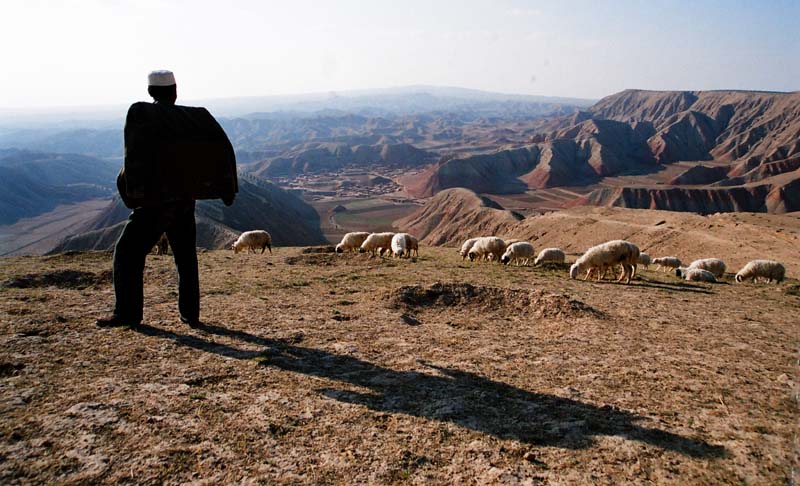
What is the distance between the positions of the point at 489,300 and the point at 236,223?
225 feet

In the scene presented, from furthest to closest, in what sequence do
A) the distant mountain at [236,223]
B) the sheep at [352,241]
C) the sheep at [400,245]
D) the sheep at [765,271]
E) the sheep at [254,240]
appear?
the distant mountain at [236,223] → the sheep at [254,240] → the sheep at [352,241] → the sheep at [765,271] → the sheep at [400,245]

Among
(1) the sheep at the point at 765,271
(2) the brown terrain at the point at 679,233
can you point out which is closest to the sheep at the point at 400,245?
(1) the sheep at the point at 765,271

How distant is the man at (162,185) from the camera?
19.6ft

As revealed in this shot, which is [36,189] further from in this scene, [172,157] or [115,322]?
[172,157]

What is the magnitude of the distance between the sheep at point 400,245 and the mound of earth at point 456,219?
44.1 meters

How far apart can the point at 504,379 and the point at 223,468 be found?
346cm

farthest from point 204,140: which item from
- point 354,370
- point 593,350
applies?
point 593,350

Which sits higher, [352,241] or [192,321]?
[192,321]

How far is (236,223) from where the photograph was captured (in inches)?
2842

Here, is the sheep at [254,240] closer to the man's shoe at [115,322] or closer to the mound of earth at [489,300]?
the mound of earth at [489,300]

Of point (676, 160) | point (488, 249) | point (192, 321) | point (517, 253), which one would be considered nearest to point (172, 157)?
point (192, 321)

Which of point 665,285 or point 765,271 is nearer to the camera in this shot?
point 665,285

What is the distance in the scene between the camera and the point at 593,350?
686 cm

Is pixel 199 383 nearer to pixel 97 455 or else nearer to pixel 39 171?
pixel 97 455
